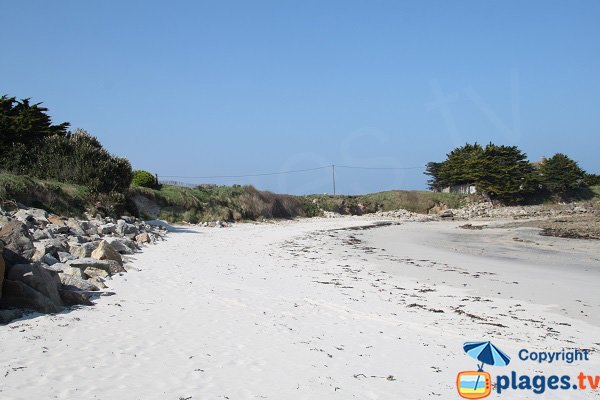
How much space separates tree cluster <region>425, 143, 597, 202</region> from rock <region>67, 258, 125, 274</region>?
1663 inches

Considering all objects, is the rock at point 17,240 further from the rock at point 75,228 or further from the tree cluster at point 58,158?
the tree cluster at point 58,158

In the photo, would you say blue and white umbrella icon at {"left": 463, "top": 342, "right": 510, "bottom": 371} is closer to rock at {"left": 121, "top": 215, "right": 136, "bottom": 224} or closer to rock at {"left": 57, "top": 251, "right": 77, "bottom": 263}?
rock at {"left": 57, "top": 251, "right": 77, "bottom": 263}

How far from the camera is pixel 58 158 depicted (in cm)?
2025

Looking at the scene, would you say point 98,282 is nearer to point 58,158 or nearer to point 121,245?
point 121,245

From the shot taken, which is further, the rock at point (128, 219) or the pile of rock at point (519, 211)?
the pile of rock at point (519, 211)

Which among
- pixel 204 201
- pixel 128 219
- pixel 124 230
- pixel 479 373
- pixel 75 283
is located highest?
pixel 204 201

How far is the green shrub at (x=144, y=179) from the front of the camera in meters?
26.4

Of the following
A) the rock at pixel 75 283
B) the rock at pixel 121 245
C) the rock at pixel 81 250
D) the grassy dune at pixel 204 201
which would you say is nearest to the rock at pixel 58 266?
the rock at pixel 75 283

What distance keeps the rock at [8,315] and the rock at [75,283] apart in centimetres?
132

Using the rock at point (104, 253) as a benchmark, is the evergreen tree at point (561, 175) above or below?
above

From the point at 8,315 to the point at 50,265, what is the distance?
8.50 ft

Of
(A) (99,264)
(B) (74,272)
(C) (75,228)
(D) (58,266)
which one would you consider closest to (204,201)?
(C) (75,228)

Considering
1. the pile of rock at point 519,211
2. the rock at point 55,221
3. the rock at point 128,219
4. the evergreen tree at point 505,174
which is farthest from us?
the evergreen tree at point 505,174

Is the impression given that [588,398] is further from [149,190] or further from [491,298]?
[149,190]
